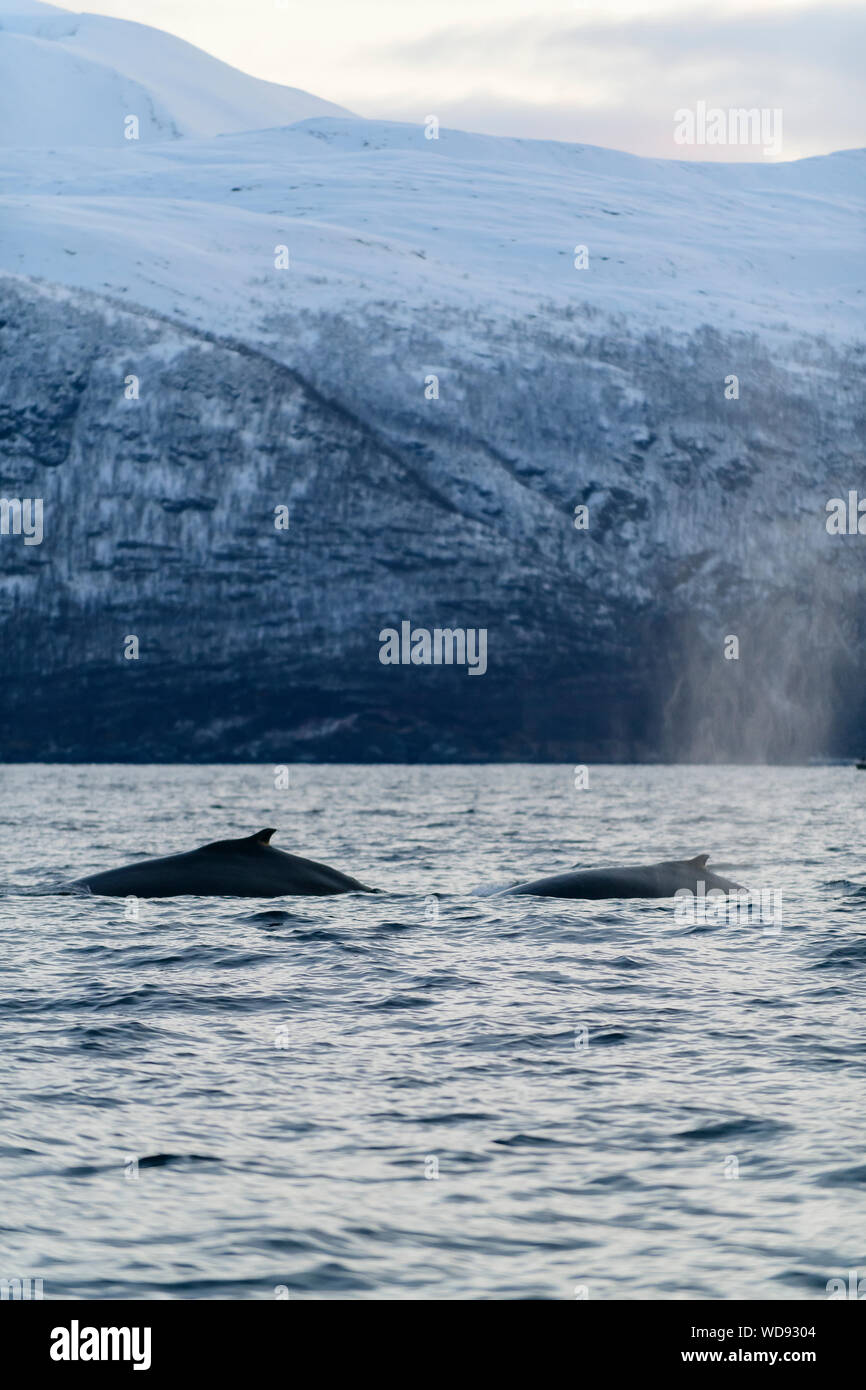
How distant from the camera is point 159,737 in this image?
12631 centimetres

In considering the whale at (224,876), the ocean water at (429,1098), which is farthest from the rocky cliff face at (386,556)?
the ocean water at (429,1098)

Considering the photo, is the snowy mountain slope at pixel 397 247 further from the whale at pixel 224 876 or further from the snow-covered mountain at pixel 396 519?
the whale at pixel 224 876

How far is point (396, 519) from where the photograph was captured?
134750 mm

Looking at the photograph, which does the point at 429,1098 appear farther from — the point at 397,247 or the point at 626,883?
the point at 397,247

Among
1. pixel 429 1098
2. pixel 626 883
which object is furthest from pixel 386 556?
pixel 429 1098

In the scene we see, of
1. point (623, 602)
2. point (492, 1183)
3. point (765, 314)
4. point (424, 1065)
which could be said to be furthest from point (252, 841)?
point (765, 314)

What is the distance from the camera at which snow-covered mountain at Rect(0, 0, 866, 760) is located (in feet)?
423

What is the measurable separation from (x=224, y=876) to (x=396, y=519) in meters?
113

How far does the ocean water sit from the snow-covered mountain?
343 ft

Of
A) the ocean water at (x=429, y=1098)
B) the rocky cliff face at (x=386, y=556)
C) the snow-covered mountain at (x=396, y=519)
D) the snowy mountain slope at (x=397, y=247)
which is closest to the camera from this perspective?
the ocean water at (x=429, y=1098)

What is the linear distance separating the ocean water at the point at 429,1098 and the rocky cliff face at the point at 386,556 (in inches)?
4103

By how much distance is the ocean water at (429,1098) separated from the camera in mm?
8180
